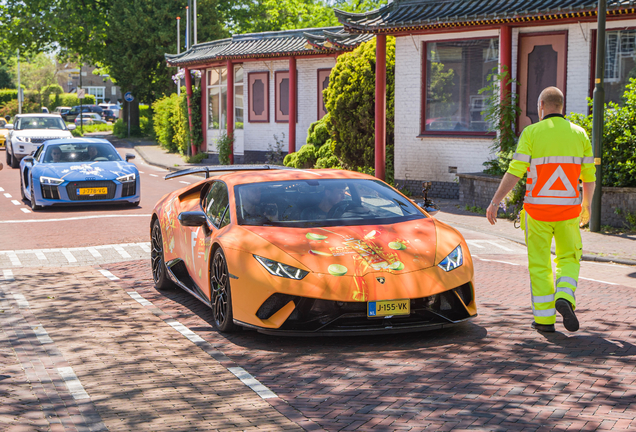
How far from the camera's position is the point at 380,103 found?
20.0 m

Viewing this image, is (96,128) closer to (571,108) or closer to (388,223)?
(571,108)

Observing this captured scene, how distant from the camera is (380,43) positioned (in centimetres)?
1978

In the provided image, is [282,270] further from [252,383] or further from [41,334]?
[41,334]

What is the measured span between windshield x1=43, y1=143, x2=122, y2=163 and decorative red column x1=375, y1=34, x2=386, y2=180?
6387 mm

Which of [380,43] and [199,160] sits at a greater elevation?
[380,43]

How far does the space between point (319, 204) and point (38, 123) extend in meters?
26.7

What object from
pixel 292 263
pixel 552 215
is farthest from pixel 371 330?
pixel 552 215

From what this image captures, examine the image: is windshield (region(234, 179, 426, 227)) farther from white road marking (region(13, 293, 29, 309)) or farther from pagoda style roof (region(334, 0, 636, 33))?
pagoda style roof (region(334, 0, 636, 33))

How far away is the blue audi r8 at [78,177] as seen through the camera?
16359mm

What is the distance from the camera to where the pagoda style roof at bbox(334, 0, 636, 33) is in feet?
51.0

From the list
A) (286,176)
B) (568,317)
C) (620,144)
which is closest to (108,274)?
(286,176)

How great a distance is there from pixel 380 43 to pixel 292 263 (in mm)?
14419

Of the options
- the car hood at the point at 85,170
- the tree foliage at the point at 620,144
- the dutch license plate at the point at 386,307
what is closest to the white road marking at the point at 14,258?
the car hood at the point at 85,170

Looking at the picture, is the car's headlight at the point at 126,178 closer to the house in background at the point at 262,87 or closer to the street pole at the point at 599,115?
the street pole at the point at 599,115
